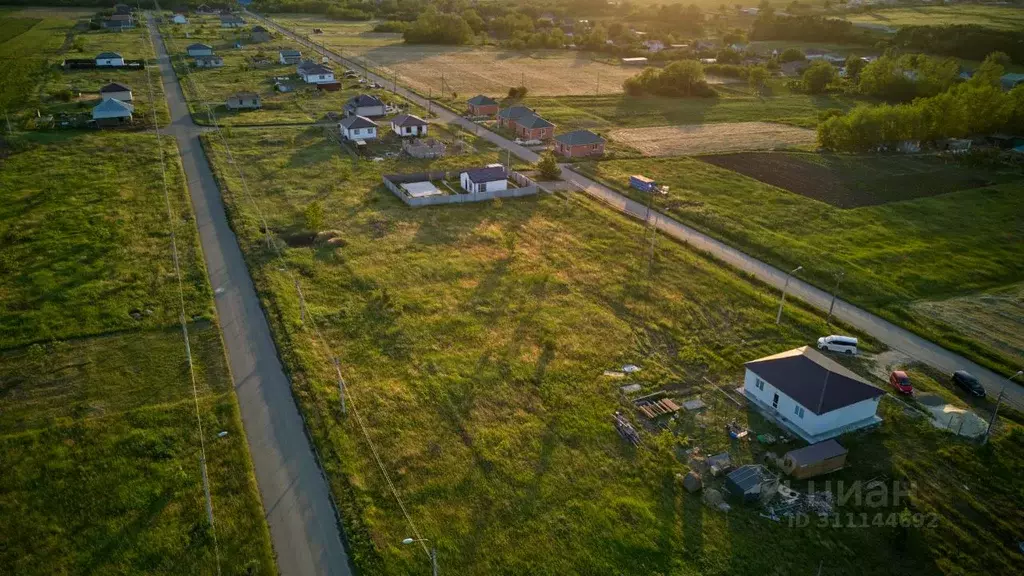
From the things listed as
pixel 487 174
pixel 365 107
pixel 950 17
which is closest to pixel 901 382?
pixel 487 174

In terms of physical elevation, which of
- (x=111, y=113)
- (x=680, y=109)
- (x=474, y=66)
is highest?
(x=474, y=66)

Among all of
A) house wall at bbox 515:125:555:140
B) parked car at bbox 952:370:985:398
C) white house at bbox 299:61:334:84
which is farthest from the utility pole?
white house at bbox 299:61:334:84

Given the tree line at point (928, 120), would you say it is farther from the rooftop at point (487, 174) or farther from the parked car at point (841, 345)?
the parked car at point (841, 345)

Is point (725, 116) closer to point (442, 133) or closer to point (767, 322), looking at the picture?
point (442, 133)

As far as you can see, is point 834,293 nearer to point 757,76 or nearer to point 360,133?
point 360,133

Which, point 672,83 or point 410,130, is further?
point 672,83

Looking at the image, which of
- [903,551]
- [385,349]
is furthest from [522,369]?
[903,551]
